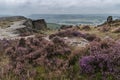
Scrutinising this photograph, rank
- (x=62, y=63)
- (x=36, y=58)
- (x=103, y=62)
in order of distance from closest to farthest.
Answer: (x=103, y=62) → (x=62, y=63) → (x=36, y=58)

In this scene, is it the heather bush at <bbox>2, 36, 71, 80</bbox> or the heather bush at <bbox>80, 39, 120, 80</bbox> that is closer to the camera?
the heather bush at <bbox>80, 39, 120, 80</bbox>

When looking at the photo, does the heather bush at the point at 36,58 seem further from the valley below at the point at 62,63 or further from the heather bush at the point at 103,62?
the heather bush at the point at 103,62

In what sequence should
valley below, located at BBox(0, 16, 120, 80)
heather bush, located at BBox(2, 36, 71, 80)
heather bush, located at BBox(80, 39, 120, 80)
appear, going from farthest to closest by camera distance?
heather bush, located at BBox(2, 36, 71, 80) → valley below, located at BBox(0, 16, 120, 80) → heather bush, located at BBox(80, 39, 120, 80)

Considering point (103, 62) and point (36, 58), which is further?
point (36, 58)

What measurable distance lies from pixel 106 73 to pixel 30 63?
378 cm

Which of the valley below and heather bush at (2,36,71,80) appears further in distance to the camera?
heather bush at (2,36,71,80)

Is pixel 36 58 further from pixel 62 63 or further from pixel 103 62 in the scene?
pixel 103 62

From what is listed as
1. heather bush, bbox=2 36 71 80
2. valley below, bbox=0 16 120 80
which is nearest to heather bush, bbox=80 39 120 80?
valley below, bbox=0 16 120 80

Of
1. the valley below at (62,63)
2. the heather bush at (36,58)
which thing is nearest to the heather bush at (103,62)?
the valley below at (62,63)

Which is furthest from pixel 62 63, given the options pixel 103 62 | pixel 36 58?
pixel 103 62

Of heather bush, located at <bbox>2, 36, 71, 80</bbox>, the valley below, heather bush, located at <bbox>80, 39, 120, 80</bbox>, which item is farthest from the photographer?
heather bush, located at <bbox>2, 36, 71, 80</bbox>

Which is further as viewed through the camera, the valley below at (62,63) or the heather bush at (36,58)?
the heather bush at (36,58)

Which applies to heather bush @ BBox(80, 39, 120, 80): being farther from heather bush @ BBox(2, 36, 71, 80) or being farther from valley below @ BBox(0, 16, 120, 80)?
heather bush @ BBox(2, 36, 71, 80)

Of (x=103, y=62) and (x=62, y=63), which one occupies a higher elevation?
(x=103, y=62)
